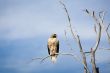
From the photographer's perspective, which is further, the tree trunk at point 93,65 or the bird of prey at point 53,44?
the bird of prey at point 53,44

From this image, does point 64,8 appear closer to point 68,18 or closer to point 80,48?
point 68,18

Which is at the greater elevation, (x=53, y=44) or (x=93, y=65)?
(x=53, y=44)

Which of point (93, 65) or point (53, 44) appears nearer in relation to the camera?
point (93, 65)

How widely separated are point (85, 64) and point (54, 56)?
8316mm

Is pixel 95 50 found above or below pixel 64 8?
below

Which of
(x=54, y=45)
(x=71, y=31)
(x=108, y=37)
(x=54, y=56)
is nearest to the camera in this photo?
(x=108, y=37)

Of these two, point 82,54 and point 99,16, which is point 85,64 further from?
point 99,16

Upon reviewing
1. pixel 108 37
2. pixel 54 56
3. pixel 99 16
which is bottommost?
pixel 54 56

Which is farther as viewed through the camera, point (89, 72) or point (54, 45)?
point (54, 45)

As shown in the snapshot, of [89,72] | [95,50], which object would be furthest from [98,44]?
[89,72]

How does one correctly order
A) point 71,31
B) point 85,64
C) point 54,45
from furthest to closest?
point 54,45
point 71,31
point 85,64

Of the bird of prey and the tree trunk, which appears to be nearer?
the tree trunk

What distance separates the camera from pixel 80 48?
1326 centimetres

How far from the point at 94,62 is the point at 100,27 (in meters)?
1.62
